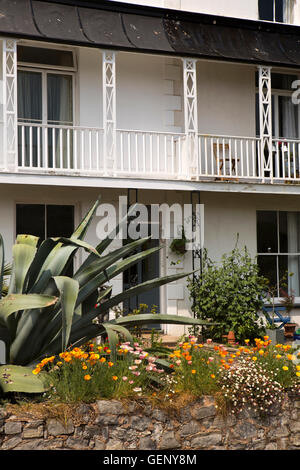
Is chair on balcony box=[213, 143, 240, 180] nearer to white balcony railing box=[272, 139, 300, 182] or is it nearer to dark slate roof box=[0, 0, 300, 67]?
white balcony railing box=[272, 139, 300, 182]

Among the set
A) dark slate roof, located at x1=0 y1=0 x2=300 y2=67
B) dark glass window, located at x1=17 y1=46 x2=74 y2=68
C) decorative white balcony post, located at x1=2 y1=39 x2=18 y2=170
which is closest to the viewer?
decorative white balcony post, located at x1=2 y1=39 x2=18 y2=170

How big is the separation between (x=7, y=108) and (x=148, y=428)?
7.86 metres

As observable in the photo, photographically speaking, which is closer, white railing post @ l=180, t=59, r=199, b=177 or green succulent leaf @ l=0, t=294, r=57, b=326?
green succulent leaf @ l=0, t=294, r=57, b=326

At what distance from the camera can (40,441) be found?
5.32 metres

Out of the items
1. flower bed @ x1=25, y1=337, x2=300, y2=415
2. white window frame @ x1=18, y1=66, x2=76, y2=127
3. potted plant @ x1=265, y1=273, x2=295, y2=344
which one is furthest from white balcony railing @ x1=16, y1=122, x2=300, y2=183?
flower bed @ x1=25, y1=337, x2=300, y2=415

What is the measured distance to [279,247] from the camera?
14227 mm

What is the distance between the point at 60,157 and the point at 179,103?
2.76 metres

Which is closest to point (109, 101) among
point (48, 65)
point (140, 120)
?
point (140, 120)

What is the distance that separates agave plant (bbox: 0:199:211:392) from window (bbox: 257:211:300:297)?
826 cm

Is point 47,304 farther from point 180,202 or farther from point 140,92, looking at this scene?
point 140,92

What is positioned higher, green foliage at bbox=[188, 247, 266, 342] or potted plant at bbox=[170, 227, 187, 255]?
potted plant at bbox=[170, 227, 187, 255]

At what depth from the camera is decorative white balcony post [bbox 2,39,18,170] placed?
1113 cm

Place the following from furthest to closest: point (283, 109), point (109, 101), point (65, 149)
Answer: point (283, 109) < point (65, 149) < point (109, 101)
